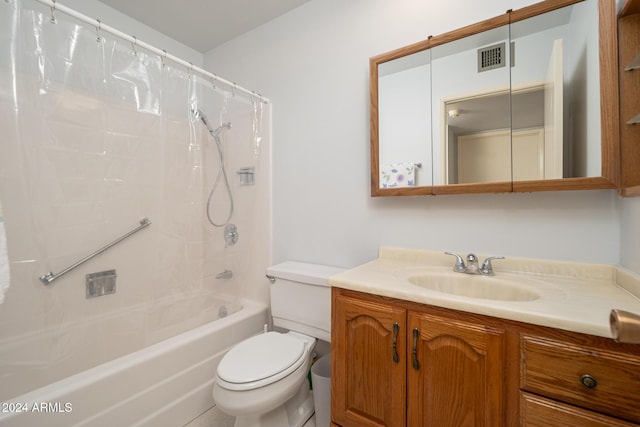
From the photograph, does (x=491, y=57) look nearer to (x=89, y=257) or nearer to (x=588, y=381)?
(x=588, y=381)

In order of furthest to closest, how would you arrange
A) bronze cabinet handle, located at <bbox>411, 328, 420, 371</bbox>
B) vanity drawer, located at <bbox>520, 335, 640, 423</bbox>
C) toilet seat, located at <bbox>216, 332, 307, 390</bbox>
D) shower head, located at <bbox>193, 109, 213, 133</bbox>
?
shower head, located at <bbox>193, 109, 213, 133</bbox> < toilet seat, located at <bbox>216, 332, 307, 390</bbox> < bronze cabinet handle, located at <bbox>411, 328, 420, 371</bbox> < vanity drawer, located at <bbox>520, 335, 640, 423</bbox>

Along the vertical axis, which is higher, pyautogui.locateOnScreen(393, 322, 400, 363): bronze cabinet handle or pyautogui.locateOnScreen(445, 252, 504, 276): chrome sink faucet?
pyautogui.locateOnScreen(445, 252, 504, 276): chrome sink faucet

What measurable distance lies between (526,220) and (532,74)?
61 centimetres

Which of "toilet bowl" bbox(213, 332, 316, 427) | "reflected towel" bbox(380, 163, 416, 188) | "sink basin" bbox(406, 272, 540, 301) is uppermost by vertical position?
"reflected towel" bbox(380, 163, 416, 188)

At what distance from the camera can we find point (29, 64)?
1.14 m

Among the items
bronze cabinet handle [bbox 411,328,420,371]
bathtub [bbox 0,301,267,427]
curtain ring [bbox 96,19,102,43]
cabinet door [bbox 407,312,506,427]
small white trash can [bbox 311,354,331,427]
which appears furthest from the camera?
small white trash can [bbox 311,354,331,427]

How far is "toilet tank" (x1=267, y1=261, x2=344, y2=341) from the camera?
1.48 m

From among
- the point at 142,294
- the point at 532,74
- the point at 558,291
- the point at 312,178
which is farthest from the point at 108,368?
the point at 532,74

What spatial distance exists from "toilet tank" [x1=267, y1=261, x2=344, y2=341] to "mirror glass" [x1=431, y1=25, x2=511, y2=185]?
2.73 ft

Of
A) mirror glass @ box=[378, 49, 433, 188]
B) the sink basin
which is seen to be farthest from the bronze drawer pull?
mirror glass @ box=[378, 49, 433, 188]

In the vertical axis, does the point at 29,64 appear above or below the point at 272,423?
above

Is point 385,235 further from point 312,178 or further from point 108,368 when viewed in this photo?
point 108,368

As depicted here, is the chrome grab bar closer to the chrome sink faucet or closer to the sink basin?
the sink basin

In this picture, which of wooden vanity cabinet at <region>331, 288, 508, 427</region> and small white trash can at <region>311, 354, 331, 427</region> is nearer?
wooden vanity cabinet at <region>331, 288, 508, 427</region>
